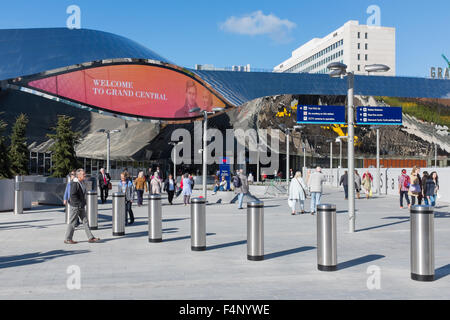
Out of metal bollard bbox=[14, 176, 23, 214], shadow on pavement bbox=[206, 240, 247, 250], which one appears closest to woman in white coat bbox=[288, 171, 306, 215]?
shadow on pavement bbox=[206, 240, 247, 250]

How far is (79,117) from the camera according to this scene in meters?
60.6

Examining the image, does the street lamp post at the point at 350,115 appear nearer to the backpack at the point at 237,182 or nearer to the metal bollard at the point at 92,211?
the metal bollard at the point at 92,211

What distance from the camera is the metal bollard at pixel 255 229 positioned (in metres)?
8.13

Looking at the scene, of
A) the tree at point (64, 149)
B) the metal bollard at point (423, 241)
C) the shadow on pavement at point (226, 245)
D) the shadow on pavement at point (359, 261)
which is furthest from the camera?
the tree at point (64, 149)

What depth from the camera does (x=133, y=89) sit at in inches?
2499

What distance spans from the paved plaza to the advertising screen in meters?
48.9

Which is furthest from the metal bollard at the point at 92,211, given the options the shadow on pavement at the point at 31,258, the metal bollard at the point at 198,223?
the metal bollard at the point at 198,223

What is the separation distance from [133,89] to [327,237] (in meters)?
58.7

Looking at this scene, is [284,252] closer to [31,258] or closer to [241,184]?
[31,258]

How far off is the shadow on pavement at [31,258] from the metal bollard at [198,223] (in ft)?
7.07

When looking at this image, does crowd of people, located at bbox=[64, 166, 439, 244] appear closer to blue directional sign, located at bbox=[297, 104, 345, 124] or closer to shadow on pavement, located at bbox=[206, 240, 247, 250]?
shadow on pavement, located at bbox=[206, 240, 247, 250]
